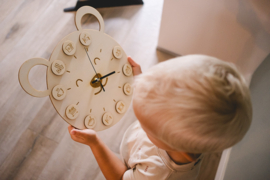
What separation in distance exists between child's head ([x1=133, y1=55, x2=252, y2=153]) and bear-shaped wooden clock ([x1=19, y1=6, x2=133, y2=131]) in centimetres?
32

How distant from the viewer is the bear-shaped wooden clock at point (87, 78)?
1.83 feet

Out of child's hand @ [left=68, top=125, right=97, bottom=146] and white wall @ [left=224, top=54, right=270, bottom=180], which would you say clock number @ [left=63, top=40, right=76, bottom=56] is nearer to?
child's hand @ [left=68, top=125, right=97, bottom=146]

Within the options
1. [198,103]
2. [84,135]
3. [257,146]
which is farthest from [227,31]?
[84,135]

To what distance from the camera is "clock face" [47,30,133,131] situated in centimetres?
56

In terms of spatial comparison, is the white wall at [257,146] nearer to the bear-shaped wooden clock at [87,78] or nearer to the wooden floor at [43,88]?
the wooden floor at [43,88]

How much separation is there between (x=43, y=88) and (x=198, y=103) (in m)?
1.07

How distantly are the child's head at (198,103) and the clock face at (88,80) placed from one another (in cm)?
32

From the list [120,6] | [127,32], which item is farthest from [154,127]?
[120,6]

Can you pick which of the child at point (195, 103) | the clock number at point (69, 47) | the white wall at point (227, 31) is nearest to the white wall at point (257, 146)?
the white wall at point (227, 31)

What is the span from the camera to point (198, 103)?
30cm

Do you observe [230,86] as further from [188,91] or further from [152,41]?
[152,41]

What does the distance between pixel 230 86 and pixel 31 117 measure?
1.13 m

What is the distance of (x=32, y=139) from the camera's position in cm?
99

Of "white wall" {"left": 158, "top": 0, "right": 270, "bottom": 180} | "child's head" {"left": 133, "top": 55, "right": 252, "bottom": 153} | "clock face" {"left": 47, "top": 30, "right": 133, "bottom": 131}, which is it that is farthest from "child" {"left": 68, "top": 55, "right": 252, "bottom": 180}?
"white wall" {"left": 158, "top": 0, "right": 270, "bottom": 180}
